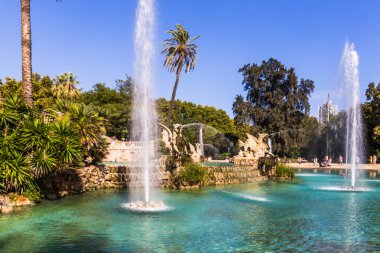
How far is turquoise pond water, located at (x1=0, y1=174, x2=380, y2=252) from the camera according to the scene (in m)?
11.4

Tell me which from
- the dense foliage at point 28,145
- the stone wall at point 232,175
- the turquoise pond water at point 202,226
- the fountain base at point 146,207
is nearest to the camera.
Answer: the turquoise pond water at point 202,226

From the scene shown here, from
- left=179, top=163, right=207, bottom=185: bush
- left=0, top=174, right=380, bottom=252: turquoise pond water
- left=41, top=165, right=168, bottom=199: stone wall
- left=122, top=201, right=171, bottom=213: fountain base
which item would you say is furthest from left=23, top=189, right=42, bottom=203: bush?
left=179, top=163, right=207, bottom=185: bush

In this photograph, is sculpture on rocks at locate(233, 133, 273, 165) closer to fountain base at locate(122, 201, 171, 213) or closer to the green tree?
fountain base at locate(122, 201, 171, 213)

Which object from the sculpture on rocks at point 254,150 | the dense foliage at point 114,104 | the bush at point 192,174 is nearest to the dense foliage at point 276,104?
the dense foliage at point 114,104

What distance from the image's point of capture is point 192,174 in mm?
26688

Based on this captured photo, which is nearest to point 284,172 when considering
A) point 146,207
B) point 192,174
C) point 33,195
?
point 192,174

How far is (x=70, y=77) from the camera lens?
6719 cm

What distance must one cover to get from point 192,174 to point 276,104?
41342 millimetres

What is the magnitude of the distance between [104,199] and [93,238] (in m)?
8.84

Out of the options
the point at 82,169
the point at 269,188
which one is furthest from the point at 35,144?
the point at 269,188

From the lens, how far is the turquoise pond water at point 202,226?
11.4 meters

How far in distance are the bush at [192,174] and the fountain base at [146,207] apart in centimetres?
797

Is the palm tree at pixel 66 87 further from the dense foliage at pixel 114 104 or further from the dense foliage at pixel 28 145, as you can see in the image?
the dense foliage at pixel 28 145

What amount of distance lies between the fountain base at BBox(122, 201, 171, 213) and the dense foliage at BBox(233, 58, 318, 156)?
154ft
